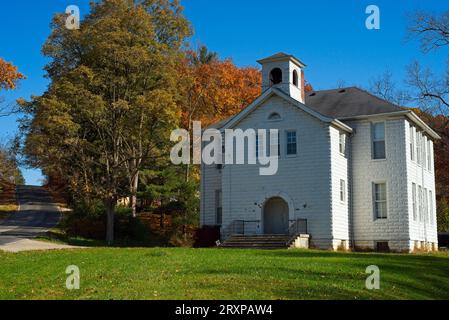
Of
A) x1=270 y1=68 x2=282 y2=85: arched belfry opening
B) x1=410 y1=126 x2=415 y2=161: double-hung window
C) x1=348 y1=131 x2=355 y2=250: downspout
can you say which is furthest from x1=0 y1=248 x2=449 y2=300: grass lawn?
x1=270 y1=68 x2=282 y2=85: arched belfry opening

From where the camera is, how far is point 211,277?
48.6 feet

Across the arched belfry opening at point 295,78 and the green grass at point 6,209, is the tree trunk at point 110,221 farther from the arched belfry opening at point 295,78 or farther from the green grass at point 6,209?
the green grass at point 6,209

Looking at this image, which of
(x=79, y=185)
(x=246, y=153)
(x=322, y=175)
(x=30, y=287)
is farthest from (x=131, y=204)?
(x=30, y=287)

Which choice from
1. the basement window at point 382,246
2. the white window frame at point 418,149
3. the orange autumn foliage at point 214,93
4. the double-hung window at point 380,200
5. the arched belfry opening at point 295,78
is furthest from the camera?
the orange autumn foliage at point 214,93

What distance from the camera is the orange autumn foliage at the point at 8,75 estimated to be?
3170cm

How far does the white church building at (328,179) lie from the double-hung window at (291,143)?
53 mm

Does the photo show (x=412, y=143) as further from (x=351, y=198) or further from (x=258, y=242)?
(x=258, y=242)

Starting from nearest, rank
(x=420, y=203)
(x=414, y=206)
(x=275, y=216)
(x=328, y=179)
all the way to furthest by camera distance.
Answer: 1. (x=328, y=179)
2. (x=275, y=216)
3. (x=414, y=206)
4. (x=420, y=203)

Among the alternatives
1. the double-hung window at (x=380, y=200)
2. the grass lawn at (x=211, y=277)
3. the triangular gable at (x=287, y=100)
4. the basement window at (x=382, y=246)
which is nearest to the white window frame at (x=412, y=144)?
the double-hung window at (x=380, y=200)

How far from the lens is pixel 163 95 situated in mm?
33844

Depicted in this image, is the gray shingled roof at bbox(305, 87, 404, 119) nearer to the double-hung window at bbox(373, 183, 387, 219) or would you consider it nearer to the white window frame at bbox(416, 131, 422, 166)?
the white window frame at bbox(416, 131, 422, 166)

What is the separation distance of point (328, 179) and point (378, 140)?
14.2 ft

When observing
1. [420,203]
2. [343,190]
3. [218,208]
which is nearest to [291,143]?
[343,190]

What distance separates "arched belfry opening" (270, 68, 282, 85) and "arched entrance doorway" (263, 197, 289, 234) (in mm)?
7024
